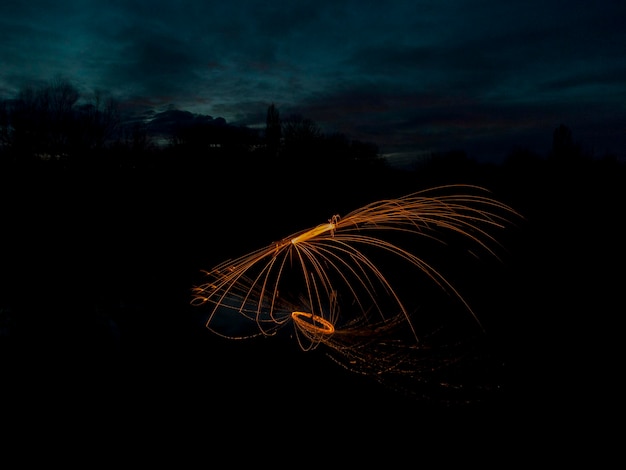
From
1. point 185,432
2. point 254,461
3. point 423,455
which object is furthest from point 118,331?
point 423,455

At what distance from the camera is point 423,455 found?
3133 millimetres

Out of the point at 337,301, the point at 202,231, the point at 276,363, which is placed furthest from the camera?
the point at 202,231

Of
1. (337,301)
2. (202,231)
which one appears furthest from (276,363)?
A: (202,231)

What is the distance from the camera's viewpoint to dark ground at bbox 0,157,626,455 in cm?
348

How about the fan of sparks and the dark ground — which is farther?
the fan of sparks

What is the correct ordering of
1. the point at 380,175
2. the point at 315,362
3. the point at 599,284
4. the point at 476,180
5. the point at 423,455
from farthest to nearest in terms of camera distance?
1. the point at 380,175
2. the point at 476,180
3. the point at 599,284
4. the point at 315,362
5. the point at 423,455

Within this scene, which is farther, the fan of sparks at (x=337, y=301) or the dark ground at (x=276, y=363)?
the fan of sparks at (x=337, y=301)

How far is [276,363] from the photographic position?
456 cm

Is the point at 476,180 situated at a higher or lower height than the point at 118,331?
higher

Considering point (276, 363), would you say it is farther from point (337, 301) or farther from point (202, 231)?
point (202, 231)

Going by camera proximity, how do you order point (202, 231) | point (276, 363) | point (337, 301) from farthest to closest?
point (202, 231)
point (337, 301)
point (276, 363)

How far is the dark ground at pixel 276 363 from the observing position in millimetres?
3484

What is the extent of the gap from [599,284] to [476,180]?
13.2 metres

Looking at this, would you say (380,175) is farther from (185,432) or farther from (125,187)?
(185,432)
